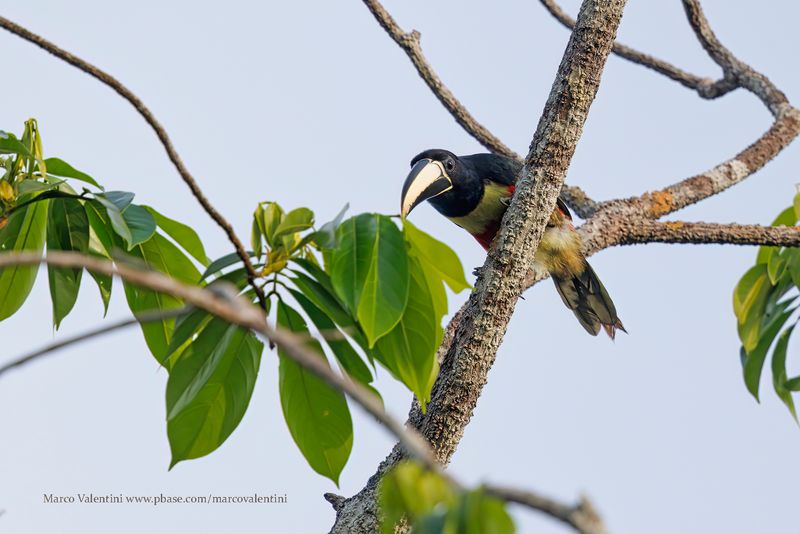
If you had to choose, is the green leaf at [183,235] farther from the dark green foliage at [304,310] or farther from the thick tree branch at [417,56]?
the thick tree branch at [417,56]

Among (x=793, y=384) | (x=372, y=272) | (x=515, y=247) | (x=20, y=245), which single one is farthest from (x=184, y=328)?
(x=793, y=384)

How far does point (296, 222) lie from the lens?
68.7 inches

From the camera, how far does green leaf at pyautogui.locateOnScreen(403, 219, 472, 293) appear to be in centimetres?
177

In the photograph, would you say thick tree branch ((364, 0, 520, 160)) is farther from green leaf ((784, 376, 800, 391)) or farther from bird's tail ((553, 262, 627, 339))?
green leaf ((784, 376, 800, 391))

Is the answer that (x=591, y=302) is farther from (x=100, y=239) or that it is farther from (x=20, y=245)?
(x=20, y=245)

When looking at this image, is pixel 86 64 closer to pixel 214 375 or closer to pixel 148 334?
pixel 214 375

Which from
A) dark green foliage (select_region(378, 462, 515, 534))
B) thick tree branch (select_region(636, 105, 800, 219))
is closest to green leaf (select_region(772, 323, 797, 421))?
thick tree branch (select_region(636, 105, 800, 219))

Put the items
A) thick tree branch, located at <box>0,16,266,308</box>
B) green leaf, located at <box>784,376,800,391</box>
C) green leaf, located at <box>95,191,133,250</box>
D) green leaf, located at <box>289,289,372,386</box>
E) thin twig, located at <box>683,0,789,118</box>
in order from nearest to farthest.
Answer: thick tree branch, located at <box>0,16,266,308</box> < green leaf, located at <box>95,191,133,250</box> < green leaf, located at <box>289,289,372,386</box> < green leaf, located at <box>784,376,800,391</box> < thin twig, located at <box>683,0,789,118</box>

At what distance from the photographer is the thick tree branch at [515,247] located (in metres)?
2.13

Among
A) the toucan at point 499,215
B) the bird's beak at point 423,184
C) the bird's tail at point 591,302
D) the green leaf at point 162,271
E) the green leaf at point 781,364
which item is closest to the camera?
the green leaf at point 162,271

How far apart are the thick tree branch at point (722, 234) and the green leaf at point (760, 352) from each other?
61cm

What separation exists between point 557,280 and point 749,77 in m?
1.30

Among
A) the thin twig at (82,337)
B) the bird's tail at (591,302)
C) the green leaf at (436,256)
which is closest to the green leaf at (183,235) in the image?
the green leaf at (436,256)

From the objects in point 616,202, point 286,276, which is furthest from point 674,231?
point 286,276
